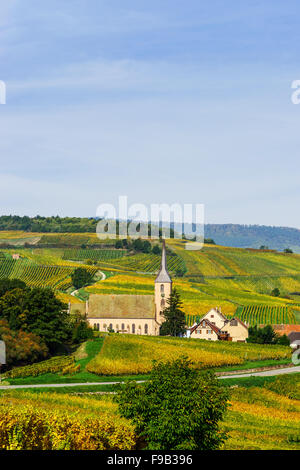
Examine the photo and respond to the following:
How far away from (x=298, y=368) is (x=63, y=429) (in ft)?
163

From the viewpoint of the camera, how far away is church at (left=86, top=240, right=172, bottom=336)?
101 metres

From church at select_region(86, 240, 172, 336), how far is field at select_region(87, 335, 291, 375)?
13.1 meters

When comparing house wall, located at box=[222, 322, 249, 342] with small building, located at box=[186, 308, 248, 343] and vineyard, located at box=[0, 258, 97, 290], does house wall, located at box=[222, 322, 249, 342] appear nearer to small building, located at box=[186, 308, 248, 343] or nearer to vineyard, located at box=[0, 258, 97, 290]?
small building, located at box=[186, 308, 248, 343]

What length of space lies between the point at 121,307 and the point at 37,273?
49450 millimetres

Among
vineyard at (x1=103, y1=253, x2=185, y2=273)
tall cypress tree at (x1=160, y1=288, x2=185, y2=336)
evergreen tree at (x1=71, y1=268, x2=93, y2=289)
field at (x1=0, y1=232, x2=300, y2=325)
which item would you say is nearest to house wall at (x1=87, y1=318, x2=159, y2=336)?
tall cypress tree at (x1=160, y1=288, x2=185, y2=336)

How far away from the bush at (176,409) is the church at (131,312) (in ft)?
216

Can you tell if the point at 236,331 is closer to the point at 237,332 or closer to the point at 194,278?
the point at 237,332

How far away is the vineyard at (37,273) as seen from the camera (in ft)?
451

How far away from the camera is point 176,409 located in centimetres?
3195

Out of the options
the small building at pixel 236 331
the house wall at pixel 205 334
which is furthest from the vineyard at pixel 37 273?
the small building at pixel 236 331

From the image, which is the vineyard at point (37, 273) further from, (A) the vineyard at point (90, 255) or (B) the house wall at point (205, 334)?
(B) the house wall at point (205, 334)

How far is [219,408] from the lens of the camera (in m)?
33.1

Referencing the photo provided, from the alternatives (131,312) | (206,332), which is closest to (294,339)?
(206,332)
